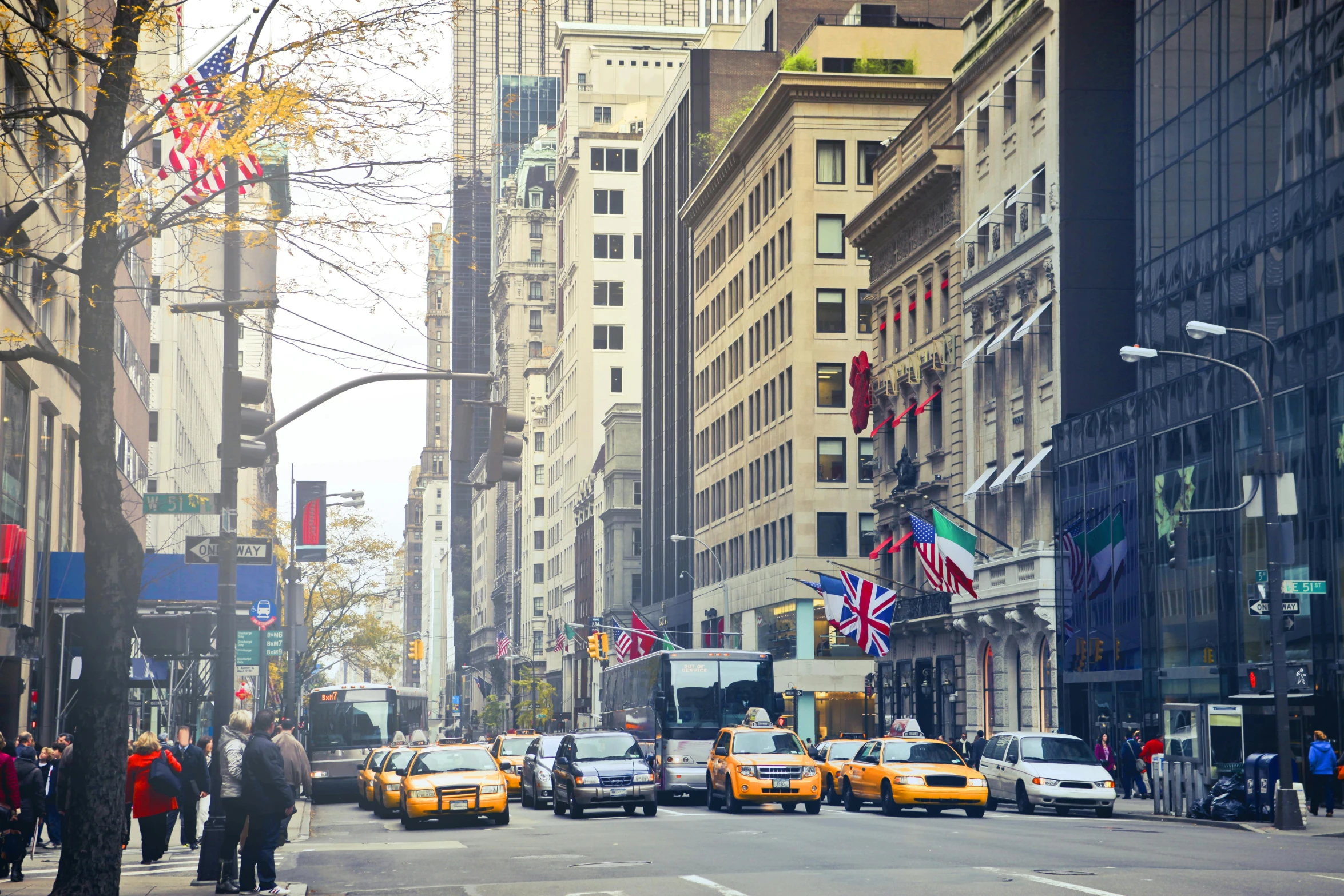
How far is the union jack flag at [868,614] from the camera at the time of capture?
184 ft

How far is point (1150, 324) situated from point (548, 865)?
1278 inches

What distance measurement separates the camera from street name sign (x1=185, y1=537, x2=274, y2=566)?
22156mm

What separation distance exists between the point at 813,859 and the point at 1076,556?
96.4 ft

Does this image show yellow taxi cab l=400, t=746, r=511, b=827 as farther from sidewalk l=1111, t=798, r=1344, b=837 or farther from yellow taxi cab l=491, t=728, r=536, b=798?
sidewalk l=1111, t=798, r=1344, b=837

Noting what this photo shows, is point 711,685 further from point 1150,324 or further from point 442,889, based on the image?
point 442,889

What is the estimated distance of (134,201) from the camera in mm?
16141

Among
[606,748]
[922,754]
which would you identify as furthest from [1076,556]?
[606,748]

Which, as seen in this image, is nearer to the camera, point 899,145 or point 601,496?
point 899,145

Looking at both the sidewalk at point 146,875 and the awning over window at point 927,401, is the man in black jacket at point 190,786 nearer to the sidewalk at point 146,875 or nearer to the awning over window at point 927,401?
the sidewalk at point 146,875

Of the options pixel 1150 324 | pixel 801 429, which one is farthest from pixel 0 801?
pixel 801 429

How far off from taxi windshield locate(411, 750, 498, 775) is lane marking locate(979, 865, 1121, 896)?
14.7 metres

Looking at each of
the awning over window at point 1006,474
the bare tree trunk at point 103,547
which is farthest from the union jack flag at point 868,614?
the bare tree trunk at point 103,547

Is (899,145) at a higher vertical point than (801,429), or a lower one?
higher

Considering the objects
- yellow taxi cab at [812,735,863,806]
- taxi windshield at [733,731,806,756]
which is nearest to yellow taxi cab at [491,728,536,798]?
yellow taxi cab at [812,735,863,806]
